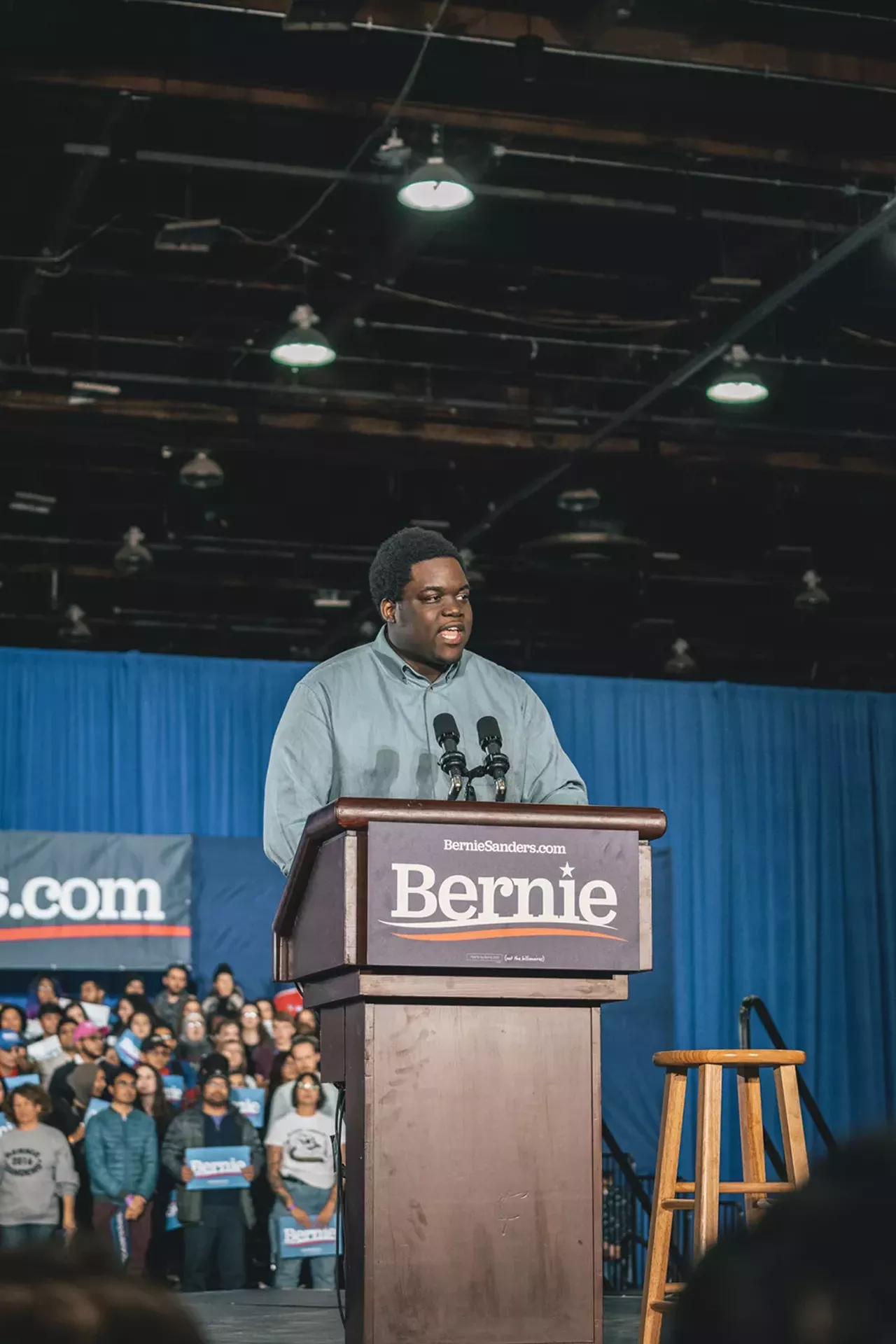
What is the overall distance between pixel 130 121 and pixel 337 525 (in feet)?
18.6

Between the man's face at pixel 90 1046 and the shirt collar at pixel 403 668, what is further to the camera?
the man's face at pixel 90 1046

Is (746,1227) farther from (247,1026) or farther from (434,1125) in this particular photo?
(247,1026)

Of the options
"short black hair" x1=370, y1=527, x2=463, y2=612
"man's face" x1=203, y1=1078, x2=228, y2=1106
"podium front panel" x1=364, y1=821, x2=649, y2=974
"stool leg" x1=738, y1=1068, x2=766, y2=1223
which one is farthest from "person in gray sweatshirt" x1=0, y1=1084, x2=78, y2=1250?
"podium front panel" x1=364, y1=821, x2=649, y2=974

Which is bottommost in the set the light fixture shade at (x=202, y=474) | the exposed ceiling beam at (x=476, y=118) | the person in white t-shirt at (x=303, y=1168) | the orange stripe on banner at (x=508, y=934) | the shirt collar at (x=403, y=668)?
the person in white t-shirt at (x=303, y=1168)

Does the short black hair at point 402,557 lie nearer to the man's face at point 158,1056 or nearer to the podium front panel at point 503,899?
the podium front panel at point 503,899

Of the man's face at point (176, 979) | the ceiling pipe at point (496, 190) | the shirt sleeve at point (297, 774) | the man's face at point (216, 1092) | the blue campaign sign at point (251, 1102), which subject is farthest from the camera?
the man's face at point (176, 979)

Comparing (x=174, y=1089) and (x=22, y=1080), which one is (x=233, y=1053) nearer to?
(x=174, y=1089)

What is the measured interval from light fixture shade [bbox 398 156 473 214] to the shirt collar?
4.31 m

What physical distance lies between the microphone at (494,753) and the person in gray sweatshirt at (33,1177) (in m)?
6.99

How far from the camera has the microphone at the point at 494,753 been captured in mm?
2898

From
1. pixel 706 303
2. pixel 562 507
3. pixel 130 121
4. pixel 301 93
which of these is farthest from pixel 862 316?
pixel 130 121

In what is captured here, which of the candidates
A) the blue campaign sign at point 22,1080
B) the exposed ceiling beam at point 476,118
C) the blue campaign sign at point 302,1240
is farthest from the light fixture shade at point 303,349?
the blue campaign sign at point 302,1240

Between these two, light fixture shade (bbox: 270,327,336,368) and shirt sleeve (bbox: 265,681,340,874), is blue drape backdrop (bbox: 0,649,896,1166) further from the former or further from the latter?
shirt sleeve (bbox: 265,681,340,874)

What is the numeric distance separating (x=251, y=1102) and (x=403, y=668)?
773 cm
